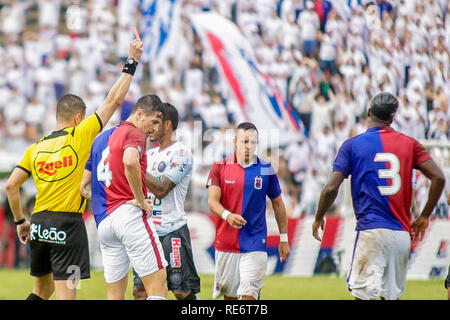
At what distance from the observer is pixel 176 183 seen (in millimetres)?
7711

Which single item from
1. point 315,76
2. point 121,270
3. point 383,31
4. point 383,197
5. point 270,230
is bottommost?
point 270,230

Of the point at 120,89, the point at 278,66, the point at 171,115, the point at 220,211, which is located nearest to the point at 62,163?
the point at 120,89

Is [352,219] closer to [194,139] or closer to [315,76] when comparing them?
[194,139]

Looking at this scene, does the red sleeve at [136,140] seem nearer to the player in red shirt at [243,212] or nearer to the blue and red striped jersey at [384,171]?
the player in red shirt at [243,212]

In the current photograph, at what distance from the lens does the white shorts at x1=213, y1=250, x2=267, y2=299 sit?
7.59m

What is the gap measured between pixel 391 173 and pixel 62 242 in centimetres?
318

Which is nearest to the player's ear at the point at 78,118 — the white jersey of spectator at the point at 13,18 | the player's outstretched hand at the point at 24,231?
the player's outstretched hand at the point at 24,231

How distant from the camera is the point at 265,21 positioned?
807 inches

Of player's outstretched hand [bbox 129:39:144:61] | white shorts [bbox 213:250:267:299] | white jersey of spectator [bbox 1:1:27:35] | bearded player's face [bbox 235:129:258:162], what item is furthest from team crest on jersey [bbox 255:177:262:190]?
white jersey of spectator [bbox 1:1:27:35]

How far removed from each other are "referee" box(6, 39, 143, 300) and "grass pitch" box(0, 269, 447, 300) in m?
3.60

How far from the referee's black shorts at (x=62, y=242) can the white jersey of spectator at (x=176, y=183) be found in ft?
3.42

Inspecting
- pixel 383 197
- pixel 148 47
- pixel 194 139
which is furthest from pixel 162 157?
pixel 148 47

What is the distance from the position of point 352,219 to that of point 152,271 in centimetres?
829

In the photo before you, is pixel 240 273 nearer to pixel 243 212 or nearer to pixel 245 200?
pixel 243 212
